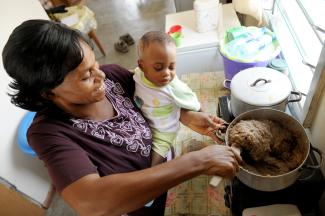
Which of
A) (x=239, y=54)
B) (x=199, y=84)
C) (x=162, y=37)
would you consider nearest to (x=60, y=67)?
(x=162, y=37)

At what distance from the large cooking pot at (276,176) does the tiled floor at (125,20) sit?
2.33m

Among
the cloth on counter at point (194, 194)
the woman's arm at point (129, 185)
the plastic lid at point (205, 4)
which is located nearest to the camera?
the woman's arm at point (129, 185)

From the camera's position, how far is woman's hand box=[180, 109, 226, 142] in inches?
40.1

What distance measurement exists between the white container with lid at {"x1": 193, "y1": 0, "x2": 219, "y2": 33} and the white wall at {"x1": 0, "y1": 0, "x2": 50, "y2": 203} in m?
1.37

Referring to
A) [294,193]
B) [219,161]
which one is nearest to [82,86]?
[219,161]

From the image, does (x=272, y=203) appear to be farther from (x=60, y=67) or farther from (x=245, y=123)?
(x=60, y=67)


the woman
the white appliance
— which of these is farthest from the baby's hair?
the white appliance

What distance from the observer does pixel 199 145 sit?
1244 millimetres

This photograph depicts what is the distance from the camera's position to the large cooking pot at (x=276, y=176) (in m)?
0.72

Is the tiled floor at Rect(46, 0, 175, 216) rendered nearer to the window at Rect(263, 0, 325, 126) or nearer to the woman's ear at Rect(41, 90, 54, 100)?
the window at Rect(263, 0, 325, 126)

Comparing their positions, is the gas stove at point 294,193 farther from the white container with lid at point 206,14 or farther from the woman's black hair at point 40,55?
the white container with lid at point 206,14

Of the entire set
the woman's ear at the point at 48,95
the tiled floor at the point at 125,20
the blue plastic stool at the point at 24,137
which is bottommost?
the tiled floor at the point at 125,20

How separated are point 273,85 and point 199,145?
449mm

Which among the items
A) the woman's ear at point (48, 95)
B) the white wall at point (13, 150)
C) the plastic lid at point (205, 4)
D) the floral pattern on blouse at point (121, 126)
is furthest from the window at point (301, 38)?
the white wall at point (13, 150)
